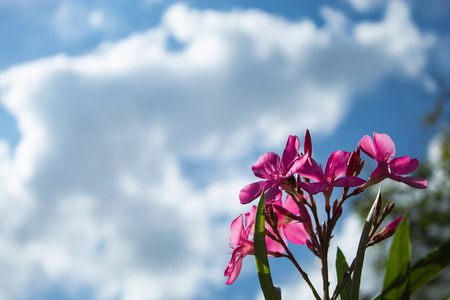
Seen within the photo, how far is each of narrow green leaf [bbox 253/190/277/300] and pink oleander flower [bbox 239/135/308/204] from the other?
39 millimetres

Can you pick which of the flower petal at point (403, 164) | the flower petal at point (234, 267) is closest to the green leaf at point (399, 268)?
the flower petal at point (403, 164)

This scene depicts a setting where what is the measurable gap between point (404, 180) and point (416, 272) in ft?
0.84

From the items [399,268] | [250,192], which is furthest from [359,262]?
[250,192]

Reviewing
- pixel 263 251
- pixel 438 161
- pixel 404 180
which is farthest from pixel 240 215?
pixel 438 161

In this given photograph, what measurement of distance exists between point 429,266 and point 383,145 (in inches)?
13.6

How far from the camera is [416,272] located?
1.01m

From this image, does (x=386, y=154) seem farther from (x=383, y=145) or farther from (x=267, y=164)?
(x=267, y=164)

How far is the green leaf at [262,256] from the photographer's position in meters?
1.11

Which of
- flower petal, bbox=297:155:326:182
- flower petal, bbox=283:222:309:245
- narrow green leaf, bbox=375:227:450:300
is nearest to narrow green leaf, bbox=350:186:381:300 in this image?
narrow green leaf, bbox=375:227:450:300

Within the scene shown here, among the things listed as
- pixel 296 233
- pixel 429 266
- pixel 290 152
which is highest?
pixel 290 152

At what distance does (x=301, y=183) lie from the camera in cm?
107

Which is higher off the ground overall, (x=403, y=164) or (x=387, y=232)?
(x=403, y=164)

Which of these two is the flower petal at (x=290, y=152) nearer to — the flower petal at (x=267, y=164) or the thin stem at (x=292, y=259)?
the flower petal at (x=267, y=164)

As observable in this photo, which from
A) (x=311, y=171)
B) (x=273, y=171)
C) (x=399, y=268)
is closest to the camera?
(x=399, y=268)
